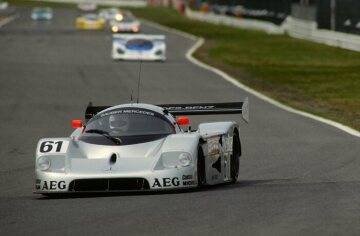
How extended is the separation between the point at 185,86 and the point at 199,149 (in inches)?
914

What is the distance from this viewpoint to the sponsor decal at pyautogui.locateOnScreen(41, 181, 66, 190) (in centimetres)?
1404

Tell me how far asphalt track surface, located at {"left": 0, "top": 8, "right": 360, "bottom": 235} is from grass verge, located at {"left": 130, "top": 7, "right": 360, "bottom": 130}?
1220 millimetres

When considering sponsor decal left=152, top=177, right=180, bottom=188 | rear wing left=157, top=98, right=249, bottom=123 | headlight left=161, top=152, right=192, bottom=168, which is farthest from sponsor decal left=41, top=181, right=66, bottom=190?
rear wing left=157, top=98, right=249, bottom=123

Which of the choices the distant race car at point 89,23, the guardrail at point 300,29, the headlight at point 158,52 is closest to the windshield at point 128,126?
the guardrail at point 300,29

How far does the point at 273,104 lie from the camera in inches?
1214

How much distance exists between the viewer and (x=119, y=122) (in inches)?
601

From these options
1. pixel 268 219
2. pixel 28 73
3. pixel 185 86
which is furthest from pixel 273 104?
pixel 268 219

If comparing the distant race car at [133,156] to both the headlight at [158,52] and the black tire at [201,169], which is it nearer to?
the black tire at [201,169]

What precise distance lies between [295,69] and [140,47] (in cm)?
898

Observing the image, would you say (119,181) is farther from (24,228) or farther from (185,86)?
(185,86)

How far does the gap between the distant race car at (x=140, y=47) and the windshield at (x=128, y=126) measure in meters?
35.3

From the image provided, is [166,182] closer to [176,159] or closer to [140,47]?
[176,159]

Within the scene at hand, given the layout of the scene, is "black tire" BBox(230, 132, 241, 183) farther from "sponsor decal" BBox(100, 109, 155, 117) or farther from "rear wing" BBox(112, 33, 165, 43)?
"rear wing" BBox(112, 33, 165, 43)

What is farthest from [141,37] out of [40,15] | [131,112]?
[40,15]
